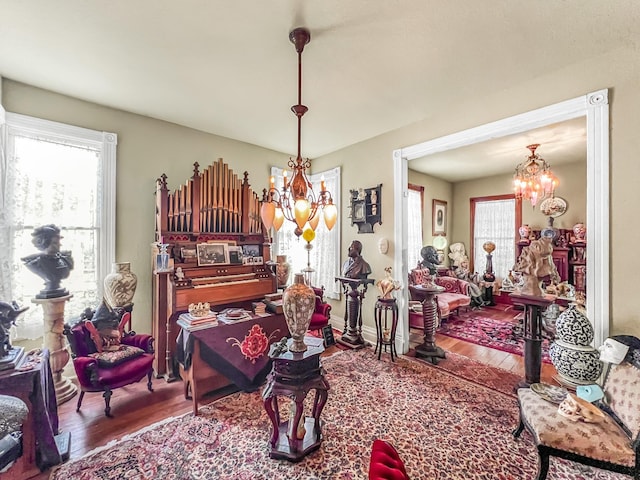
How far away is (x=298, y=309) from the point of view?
185 cm

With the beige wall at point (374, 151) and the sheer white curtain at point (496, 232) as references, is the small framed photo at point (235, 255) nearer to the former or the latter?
the beige wall at point (374, 151)

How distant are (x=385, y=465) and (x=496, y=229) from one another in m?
6.84

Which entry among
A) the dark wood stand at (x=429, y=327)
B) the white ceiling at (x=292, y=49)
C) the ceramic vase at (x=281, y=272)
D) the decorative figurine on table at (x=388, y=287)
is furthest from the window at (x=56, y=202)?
the dark wood stand at (x=429, y=327)

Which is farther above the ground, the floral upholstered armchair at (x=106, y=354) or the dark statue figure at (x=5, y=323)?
the dark statue figure at (x=5, y=323)

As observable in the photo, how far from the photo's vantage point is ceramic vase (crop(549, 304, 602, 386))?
208 centimetres

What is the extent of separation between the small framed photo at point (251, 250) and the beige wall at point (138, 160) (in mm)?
1103

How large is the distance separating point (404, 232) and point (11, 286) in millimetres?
4123

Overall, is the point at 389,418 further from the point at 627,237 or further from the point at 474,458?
the point at 627,237

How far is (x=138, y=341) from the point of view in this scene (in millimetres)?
2621

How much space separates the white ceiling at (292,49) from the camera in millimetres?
1712

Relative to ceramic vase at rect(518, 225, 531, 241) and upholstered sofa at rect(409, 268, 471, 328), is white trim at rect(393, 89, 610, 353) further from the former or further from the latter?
ceramic vase at rect(518, 225, 531, 241)

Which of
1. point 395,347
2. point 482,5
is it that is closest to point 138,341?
point 395,347

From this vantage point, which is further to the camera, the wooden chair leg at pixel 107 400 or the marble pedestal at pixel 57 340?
the marble pedestal at pixel 57 340

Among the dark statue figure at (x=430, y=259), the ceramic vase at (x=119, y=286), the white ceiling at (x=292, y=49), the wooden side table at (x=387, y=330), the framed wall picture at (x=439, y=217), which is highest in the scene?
the white ceiling at (x=292, y=49)
